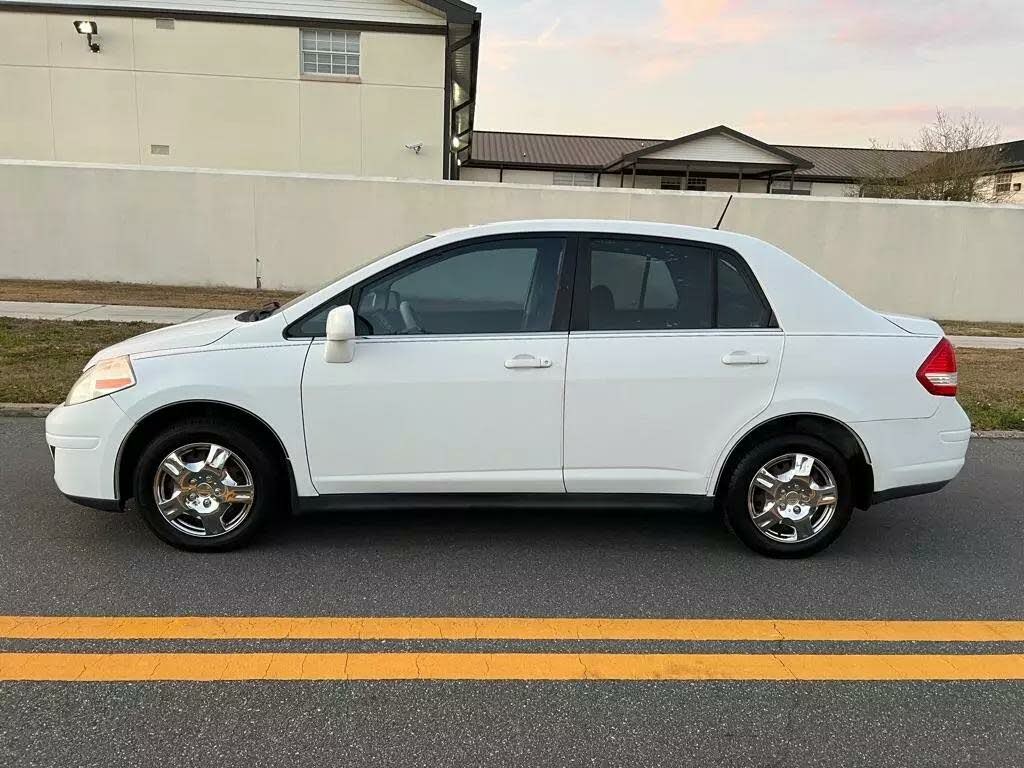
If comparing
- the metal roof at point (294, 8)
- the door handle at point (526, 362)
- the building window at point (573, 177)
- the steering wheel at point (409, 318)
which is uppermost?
the metal roof at point (294, 8)

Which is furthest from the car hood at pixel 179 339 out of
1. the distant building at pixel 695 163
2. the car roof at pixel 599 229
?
the distant building at pixel 695 163

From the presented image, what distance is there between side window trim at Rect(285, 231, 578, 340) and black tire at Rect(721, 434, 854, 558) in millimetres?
1166

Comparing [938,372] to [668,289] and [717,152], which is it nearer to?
[668,289]

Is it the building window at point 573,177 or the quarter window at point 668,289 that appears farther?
the building window at point 573,177

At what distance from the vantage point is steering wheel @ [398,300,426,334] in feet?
12.0

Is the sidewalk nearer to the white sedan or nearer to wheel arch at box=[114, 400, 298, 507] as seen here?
wheel arch at box=[114, 400, 298, 507]

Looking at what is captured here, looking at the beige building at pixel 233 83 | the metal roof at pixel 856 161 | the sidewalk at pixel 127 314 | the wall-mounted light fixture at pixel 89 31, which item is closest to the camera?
the sidewalk at pixel 127 314

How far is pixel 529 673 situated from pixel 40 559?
257cm

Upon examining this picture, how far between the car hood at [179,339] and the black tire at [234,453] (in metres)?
0.39

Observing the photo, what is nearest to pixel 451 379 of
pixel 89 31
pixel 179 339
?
pixel 179 339

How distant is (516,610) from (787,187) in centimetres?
3613

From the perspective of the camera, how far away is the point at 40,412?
6230 mm

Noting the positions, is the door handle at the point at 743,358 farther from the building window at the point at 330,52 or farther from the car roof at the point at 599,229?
the building window at the point at 330,52

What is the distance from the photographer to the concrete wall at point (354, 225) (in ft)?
45.1
